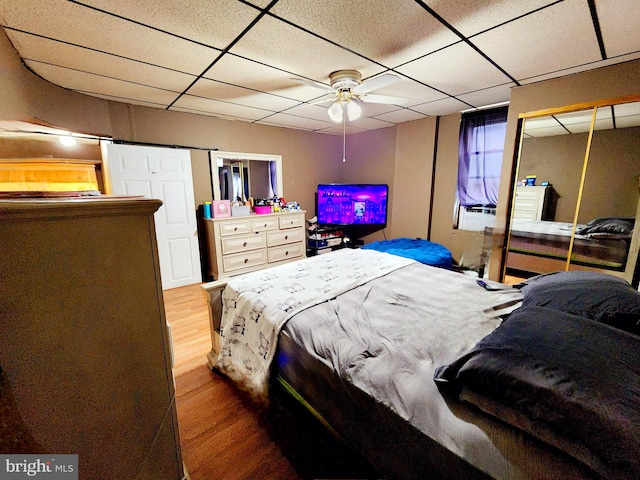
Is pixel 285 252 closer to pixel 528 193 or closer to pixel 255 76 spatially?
pixel 255 76

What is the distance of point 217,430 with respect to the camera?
1515 millimetres

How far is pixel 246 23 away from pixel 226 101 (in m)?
1.64

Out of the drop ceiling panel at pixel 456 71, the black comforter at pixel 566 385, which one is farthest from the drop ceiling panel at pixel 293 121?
the black comforter at pixel 566 385

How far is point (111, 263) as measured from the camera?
70 centimetres

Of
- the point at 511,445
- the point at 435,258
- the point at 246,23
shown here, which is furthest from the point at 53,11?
the point at 435,258

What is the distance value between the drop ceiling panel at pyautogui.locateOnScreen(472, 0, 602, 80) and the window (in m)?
1.21

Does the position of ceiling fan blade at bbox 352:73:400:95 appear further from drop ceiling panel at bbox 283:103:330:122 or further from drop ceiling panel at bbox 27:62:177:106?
drop ceiling panel at bbox 27:62:177:106

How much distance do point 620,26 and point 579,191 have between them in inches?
53.9

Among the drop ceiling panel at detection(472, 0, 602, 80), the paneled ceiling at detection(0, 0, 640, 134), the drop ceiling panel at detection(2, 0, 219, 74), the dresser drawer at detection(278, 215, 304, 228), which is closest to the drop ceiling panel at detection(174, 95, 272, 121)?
the paneled ceiling at detection(0, 0, 640, 134)

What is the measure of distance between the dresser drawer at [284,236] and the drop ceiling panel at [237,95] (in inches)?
72.6

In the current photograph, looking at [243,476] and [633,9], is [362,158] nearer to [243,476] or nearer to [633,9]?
[633,9]

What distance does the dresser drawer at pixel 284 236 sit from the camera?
165 inches

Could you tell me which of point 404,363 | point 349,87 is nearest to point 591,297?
point 404,363

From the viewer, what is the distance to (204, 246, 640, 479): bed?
2.43 ft
